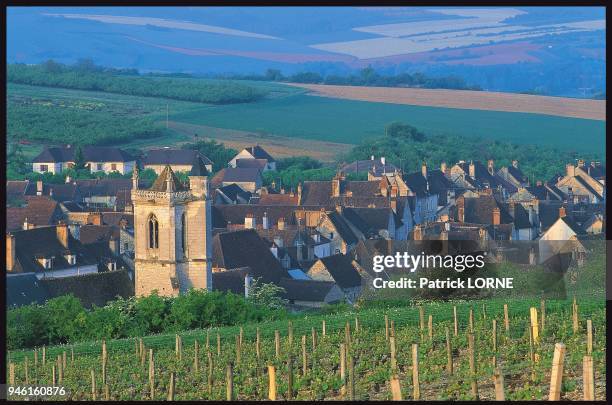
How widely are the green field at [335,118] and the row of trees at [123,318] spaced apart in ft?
245

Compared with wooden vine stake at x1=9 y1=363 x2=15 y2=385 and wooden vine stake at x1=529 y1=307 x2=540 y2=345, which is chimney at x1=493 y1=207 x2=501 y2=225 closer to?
wooden vine stake at x1=529 y1=307 x2=540 y2=345

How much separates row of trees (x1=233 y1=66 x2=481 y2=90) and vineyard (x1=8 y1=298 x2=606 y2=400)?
93.6 meters

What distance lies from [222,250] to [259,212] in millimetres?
18177

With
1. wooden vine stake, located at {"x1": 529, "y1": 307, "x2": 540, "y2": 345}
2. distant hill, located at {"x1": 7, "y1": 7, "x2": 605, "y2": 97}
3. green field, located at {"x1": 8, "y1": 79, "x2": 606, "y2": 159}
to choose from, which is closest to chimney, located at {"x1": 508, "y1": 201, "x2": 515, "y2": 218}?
distant hill, located at {"x1": 7, "y1": 7, "x2": 605, "y2": 97}

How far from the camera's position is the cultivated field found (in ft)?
384

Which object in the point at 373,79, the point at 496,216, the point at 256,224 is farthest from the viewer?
the point at 373,79

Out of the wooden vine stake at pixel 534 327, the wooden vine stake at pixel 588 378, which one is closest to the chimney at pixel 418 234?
the wooden vine stake at pixel 534 327

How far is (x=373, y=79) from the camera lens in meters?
136

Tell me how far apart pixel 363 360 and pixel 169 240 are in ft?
76.7

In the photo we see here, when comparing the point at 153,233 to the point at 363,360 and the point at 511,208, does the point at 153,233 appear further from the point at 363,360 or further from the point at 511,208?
the point at 511,208

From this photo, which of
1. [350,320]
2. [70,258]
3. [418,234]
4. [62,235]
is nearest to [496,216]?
[418,234]

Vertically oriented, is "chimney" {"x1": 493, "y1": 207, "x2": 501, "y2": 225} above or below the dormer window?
above

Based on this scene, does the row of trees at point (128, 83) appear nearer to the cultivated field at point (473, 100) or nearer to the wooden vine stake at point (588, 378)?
the cultivated field at point (473, 100)
